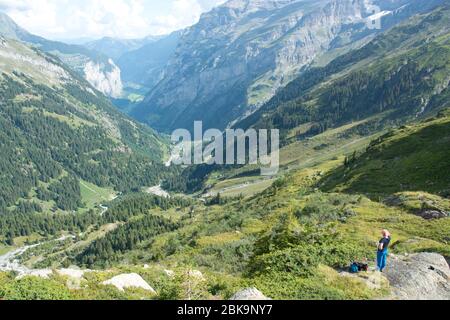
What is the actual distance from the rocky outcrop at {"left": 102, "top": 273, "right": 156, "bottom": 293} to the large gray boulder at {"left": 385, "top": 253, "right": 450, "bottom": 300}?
56.7 ft

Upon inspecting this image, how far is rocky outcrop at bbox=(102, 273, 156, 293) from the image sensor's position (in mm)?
30041

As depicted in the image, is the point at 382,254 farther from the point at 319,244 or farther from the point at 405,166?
the point at 405,166

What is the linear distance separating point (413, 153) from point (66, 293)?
9402 centimetres

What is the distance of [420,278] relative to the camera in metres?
28.8

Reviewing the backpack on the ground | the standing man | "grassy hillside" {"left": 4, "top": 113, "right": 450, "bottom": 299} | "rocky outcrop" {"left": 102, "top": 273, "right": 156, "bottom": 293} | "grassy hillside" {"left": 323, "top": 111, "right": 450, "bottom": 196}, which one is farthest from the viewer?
"grassy hillside" {"left": 323, "top": 111, "right": 450, "bottom": 196}

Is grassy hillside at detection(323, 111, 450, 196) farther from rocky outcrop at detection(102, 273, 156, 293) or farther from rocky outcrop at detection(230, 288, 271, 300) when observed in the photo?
rocky outcrop at detection(230, 288, 271, 300)

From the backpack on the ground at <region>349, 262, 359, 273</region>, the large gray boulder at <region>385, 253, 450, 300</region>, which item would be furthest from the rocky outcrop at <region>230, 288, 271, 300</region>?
the large gray boulder at <region>385, 253, 450, 300</region>

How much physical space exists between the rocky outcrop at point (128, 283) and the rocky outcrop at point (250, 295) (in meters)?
9.73

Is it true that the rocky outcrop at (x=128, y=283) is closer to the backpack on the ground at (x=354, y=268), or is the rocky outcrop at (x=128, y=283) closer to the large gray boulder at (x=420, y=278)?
the backpack on the ground at (x=354, y=268)

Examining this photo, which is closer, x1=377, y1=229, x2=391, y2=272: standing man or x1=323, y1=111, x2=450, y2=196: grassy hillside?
x1=377, y1=229, x2=391, y2=272: standing man

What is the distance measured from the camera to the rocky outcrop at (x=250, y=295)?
22.8m

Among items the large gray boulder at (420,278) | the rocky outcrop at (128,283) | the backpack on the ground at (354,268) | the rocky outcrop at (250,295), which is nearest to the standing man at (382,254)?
the large gray boulder at (420,278)
